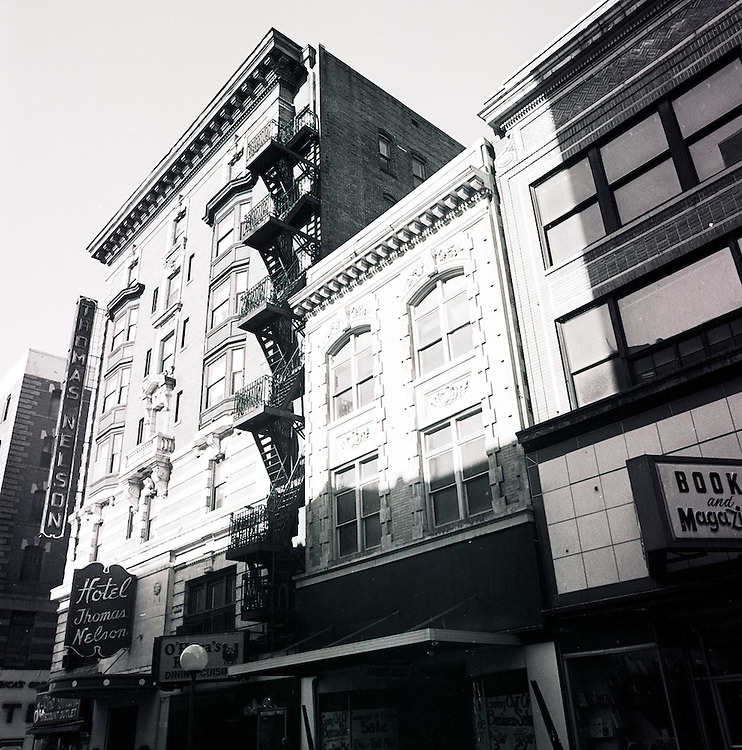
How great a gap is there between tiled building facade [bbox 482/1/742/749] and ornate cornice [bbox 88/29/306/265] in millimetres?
16982

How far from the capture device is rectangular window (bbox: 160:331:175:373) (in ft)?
111

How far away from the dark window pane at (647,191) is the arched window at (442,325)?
15.6ft

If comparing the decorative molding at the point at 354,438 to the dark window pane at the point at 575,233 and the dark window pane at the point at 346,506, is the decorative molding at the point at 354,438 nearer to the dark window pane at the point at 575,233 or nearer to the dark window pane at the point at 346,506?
the dark window pane at the point at 346,506

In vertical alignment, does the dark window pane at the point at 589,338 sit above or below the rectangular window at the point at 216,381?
below

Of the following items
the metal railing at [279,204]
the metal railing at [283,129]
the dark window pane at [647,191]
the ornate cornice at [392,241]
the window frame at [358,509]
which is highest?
the metal railing at [283,129]

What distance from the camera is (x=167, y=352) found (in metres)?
34.6

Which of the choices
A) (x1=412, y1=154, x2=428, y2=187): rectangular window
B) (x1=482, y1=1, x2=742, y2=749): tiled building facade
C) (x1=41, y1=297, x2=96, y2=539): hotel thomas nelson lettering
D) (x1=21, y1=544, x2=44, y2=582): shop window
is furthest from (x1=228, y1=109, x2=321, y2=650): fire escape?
(x1=21, y1=544, x2=44, y2=582): shop window

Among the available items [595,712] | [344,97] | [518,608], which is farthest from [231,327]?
[595,712]

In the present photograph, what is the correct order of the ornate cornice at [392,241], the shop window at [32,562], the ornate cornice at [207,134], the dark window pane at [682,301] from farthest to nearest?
the shop window at [32,562]
the ornate cornice at [207,134]
the ornate cornice at [392,241]
the dark window pane at [682,301]

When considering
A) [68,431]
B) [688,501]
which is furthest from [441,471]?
[68,431]

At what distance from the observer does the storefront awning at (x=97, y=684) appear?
936 inches

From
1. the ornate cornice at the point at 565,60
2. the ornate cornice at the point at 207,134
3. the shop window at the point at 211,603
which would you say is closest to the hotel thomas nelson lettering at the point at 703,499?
the ornate cornice at the point at 565,60

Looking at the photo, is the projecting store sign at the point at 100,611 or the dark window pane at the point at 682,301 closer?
the dark window pane at the point at 682,301

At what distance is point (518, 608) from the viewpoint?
48.2 feet
